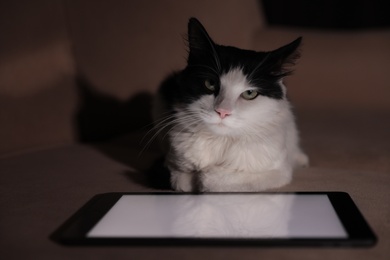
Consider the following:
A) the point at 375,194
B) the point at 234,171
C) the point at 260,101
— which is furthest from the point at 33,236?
the point at 375,194

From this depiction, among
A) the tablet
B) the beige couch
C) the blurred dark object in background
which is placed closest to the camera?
the tablet

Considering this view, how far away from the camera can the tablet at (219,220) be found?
764 mm

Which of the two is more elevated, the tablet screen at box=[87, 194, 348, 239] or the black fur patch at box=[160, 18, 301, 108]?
the black fur patch at box=[160, 18, 301, 108]

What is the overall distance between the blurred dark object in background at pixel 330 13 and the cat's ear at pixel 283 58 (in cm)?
206

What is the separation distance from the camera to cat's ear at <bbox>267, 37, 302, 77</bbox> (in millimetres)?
1091

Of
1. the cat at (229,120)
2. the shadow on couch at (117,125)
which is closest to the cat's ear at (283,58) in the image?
the cat at (229,120)

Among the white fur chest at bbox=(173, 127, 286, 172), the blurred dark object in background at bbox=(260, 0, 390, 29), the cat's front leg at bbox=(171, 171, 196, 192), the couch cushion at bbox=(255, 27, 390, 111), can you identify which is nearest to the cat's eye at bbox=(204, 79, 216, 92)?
the white fur chest at bbox=(173, 127, 286, 172)

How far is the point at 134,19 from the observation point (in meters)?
1.78

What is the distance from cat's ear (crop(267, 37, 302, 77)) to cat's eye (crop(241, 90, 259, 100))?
3.2 inches

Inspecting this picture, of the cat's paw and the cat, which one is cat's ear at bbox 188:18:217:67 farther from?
the cat's paw

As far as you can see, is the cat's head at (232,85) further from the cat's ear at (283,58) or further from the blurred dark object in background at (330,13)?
the blurred dark object in background at (330,13)

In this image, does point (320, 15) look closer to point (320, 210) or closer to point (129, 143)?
point (129, 143)

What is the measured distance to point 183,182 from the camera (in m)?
1.13

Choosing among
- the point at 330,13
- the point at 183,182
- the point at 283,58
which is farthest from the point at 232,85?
the point at 330,13
